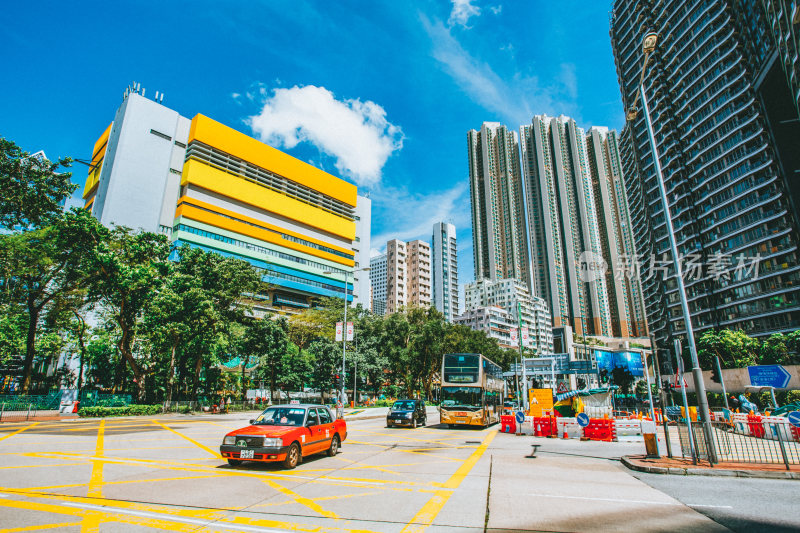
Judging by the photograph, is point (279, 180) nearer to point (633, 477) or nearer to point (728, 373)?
point (728, 373)

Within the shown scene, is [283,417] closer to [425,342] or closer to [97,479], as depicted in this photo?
[97,479]

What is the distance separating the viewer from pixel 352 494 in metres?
8.04

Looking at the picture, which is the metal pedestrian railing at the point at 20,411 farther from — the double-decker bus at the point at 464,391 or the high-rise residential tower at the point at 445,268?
the high-rise residential tower at the point at 445,268

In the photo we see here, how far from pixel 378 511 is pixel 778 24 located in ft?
176

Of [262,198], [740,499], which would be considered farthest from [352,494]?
[262,198]

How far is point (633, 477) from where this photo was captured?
33.8 ft

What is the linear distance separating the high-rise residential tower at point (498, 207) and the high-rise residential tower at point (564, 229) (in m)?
4.88

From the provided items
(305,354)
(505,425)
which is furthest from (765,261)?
(305,354)

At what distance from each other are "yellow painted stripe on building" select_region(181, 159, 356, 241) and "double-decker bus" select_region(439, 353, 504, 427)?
65.5 metres

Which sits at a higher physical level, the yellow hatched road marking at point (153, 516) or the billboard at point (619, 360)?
the billboard at point (619, 360)

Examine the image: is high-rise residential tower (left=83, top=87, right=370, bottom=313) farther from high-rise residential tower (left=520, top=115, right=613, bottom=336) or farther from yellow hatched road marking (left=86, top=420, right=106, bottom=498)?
high-rise residential tower (left=520, top=115, right=613, bottom=336)

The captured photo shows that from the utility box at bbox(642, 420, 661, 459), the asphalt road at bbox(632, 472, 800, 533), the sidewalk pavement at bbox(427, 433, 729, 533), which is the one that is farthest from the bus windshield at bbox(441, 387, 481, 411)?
the asphalt road at bbox(632, 472, 800, 533)

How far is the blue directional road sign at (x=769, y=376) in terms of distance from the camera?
73.6ft

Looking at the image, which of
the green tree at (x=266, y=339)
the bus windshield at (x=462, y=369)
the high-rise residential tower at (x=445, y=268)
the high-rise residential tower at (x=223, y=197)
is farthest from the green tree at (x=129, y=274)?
the high-rise residential tower at (x=445, y=268)
